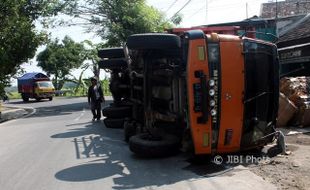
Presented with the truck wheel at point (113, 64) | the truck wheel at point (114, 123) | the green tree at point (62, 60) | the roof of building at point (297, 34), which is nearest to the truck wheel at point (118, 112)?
the truck wheel at point (114, 123)

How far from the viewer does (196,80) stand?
27.8 feet

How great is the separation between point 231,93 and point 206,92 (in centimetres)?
55

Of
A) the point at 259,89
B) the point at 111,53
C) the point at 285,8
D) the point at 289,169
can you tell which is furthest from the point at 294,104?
the point at 285,8

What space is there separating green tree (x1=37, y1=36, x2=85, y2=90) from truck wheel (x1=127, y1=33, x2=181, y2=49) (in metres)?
60.6

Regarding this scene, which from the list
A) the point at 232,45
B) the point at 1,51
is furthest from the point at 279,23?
the point at 232,45

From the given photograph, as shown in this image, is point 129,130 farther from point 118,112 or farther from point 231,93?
point 231,93

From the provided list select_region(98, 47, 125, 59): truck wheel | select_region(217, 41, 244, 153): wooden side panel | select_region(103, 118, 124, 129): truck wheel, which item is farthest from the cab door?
select_region(103, 118, 124, 129): truck wheel

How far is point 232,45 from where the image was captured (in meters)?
8.70

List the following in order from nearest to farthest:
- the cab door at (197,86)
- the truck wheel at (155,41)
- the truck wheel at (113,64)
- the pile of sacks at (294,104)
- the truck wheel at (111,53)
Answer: the cab door at (197,86) → the truck wheel at (155,41) → the pile of sacks at (294,104) → the truck wheel at (113,64) → the truck wheel at (111,53)

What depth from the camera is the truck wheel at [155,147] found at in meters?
9.45

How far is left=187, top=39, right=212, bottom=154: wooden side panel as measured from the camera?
8461 mm

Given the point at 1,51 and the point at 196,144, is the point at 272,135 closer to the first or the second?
the point at 196,144

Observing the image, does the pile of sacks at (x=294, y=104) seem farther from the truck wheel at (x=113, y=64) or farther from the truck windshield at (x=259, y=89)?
the truck wheel at (x=113, y=64)

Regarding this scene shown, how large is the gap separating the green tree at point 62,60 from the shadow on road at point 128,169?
59.1 meters
